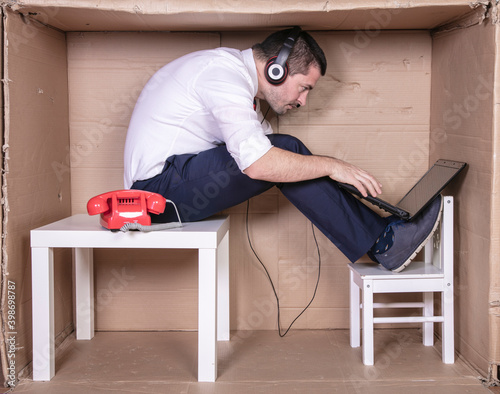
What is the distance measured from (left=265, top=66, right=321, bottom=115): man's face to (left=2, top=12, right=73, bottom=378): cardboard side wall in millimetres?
681

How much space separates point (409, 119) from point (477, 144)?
0.40 metres

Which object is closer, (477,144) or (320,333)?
(477,144)

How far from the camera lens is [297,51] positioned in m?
1.61

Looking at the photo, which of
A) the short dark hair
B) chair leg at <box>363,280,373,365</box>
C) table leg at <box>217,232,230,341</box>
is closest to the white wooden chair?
chair leg at <box>363,280,373,365</box>

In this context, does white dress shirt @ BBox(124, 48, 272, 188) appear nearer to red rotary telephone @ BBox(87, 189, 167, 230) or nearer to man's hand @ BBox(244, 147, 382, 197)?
man's hand @ BBox(244, 147, 382, 197)

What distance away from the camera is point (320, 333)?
6.21 ft

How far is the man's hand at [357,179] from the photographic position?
1516 millimetres

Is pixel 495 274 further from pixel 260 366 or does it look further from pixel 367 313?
pixel 260 366

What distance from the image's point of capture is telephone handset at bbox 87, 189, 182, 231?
141 centimetres

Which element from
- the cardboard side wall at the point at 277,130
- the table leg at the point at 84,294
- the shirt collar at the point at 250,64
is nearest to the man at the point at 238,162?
the shirt collar at the point at 250,64

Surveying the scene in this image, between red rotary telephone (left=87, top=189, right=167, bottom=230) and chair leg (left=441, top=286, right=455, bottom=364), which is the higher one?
red rotary telephone (left=87, top=189, right=167, bottom=230)

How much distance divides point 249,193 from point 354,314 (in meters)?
0.52

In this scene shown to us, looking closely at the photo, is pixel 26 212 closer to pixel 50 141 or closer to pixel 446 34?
pixel 50 141

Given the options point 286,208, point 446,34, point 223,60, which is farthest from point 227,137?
point 446,34
